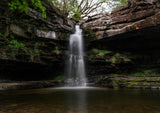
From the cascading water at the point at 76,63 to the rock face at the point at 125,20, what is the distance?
1.96 metres

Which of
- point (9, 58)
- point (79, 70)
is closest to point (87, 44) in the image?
point (79, 70)

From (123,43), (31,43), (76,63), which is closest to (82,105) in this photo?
(31,43)

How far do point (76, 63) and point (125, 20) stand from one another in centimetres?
690

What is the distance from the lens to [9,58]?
815 cm

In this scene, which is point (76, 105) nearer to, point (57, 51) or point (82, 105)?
point (82, 105)

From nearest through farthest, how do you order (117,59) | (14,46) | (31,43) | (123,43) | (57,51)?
(14,46) → (31,43) → (117,59) → (57,51) → (123,43)

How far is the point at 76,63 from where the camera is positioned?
12.2 m

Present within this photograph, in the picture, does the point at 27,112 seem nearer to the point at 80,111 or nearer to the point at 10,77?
the point at 80,111

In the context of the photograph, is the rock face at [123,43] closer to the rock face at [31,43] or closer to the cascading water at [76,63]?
the cascading water at [76,63]

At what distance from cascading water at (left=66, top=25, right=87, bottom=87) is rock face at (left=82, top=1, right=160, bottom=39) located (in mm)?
1964

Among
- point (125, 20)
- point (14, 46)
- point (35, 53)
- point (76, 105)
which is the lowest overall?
point (76, 105)

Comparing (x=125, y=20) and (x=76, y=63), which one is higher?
(x=125, y=20)

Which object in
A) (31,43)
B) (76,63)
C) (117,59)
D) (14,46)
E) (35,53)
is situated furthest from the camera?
(76,63)

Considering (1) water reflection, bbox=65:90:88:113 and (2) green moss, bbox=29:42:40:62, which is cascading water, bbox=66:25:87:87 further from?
(1) water reflection, bbox=65:90:88:113
